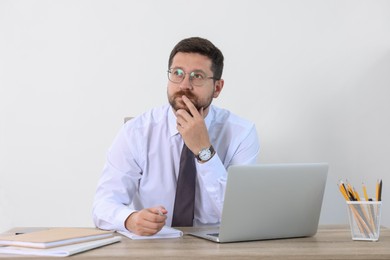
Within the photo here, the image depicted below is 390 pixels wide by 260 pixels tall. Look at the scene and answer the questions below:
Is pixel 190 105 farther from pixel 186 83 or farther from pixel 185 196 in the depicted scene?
pixel 185 196

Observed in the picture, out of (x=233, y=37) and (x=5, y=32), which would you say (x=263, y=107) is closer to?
(x=233, y=37)

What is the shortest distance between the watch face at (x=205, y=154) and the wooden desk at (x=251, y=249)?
421 millimetres

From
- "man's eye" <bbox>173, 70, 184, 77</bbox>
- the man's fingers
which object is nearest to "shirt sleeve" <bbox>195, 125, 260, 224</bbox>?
the man's fingers

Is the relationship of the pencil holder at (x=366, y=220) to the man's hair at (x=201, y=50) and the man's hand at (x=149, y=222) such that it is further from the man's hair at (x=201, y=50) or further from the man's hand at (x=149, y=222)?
the man's hair at (x=201, y=50)

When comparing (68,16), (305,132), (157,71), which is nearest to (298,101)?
(305,132)

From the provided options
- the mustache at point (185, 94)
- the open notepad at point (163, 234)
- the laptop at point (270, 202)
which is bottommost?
the open notepad at point (163, 234)

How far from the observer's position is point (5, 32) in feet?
9.90

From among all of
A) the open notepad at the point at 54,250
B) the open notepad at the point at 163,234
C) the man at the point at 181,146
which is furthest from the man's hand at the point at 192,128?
the open notepad at the point at 54,250

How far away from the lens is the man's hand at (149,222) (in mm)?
1705

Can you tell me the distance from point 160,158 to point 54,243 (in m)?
0.95

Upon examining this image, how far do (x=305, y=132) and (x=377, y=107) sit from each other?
375 mm

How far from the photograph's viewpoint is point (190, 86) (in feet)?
7.44

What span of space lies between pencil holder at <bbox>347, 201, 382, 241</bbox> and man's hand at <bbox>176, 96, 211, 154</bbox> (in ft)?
2.07

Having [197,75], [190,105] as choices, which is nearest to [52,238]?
[190,105]
